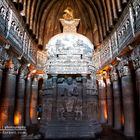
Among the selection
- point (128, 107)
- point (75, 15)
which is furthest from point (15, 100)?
point (75, 15)

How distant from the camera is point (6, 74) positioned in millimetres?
11031

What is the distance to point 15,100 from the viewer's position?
1252 centimetres

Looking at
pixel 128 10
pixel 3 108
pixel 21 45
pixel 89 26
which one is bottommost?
pixel 3 108

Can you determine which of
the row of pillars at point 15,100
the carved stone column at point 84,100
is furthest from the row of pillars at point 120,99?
the row of pillars at point 15,100

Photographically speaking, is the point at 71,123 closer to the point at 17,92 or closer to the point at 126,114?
the point at 126,114

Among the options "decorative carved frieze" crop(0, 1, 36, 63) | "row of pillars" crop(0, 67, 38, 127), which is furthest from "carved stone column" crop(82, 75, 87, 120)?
"decorative carved frieze" crop(0, 1, 36, 63)

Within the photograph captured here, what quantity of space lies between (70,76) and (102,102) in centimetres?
874

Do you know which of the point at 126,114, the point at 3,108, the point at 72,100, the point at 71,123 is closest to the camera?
the point at 71,123

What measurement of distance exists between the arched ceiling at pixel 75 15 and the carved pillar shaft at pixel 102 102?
487cm

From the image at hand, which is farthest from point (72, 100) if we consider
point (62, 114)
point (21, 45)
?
point (21, 45)

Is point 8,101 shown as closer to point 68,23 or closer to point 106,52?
point 68,23

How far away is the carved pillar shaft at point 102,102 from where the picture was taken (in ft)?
55.5

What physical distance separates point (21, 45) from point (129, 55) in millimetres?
8440

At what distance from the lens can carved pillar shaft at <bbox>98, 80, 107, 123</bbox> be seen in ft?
55.5
